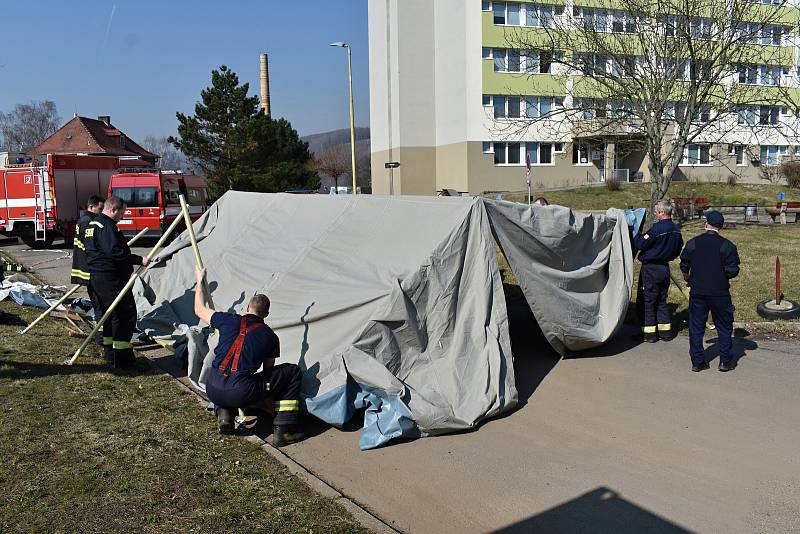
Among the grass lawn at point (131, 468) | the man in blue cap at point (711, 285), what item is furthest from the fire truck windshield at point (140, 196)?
the man in blue cap at point (711, 285)

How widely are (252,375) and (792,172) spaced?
45866mm

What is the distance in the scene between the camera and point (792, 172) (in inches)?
1706

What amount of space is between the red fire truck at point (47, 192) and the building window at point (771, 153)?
43857mm

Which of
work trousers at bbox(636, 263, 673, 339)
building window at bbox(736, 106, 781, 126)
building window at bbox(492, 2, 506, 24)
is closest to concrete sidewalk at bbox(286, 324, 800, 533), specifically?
work trousers at bbox(636, 263, 673, 339)

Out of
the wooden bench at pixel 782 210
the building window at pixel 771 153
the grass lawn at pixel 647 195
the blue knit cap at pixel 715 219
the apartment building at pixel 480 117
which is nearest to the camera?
the blue knit cap at pixel 715 219

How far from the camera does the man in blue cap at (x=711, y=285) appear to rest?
278 inches

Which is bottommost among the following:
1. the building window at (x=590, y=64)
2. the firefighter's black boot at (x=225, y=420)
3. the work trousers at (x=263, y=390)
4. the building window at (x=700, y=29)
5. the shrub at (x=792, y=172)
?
the firefighter's black boot at (x=225, y=420)

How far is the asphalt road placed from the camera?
4.38 meters

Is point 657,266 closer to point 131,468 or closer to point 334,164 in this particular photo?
point 131,468

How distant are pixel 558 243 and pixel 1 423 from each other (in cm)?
534

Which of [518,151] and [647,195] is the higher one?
[518,151]

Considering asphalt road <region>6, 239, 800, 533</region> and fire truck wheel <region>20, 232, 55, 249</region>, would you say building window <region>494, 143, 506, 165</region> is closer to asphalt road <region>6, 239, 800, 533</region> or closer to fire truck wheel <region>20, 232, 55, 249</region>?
fire truck wheel <region>20, 232, 55, 249</region>

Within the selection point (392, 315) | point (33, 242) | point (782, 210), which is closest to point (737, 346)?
point (392, 315)

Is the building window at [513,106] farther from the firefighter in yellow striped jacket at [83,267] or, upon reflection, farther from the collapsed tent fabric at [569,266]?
the firefighter in yellow striped jacket at [83,267]
